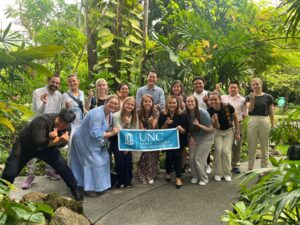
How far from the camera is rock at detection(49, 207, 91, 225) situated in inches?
133

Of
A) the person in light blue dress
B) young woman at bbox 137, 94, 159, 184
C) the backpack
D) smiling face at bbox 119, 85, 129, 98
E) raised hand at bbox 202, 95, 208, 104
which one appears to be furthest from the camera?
raised hand at bbox 202, 95, 208, 104

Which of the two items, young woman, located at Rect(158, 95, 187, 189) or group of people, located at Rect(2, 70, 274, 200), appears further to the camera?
young woman, located at Rect(158, 95, 187, 189)

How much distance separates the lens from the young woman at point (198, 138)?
4941 millimetres

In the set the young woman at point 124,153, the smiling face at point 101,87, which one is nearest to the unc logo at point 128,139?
Result: the young woman at point 124,153

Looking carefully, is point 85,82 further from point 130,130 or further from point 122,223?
point 122,223

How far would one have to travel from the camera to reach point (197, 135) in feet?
16.8

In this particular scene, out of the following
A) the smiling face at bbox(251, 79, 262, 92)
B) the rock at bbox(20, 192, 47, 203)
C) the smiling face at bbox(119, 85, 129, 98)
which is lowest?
the rock at bbox(20, 192, 47, 203)

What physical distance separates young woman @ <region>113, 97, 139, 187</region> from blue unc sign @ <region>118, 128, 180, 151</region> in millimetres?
135

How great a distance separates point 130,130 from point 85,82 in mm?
3570

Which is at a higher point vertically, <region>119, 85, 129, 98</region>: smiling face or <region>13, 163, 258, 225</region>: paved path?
<region>119, 85, 129, 98</region>: smiling face

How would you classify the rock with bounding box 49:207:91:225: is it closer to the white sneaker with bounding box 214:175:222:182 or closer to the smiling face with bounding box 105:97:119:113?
the smiling face with bounding box 105:97:119:113

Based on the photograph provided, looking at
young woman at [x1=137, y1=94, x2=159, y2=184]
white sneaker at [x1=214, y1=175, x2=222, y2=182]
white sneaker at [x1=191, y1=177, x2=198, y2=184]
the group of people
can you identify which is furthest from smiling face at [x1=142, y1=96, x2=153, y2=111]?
white sneaker at [x1=214, y1=175, x2=222, y2=182]

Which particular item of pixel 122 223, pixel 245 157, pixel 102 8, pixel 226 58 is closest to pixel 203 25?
pixel 226 58

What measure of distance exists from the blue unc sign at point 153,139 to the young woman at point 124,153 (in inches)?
5.3
